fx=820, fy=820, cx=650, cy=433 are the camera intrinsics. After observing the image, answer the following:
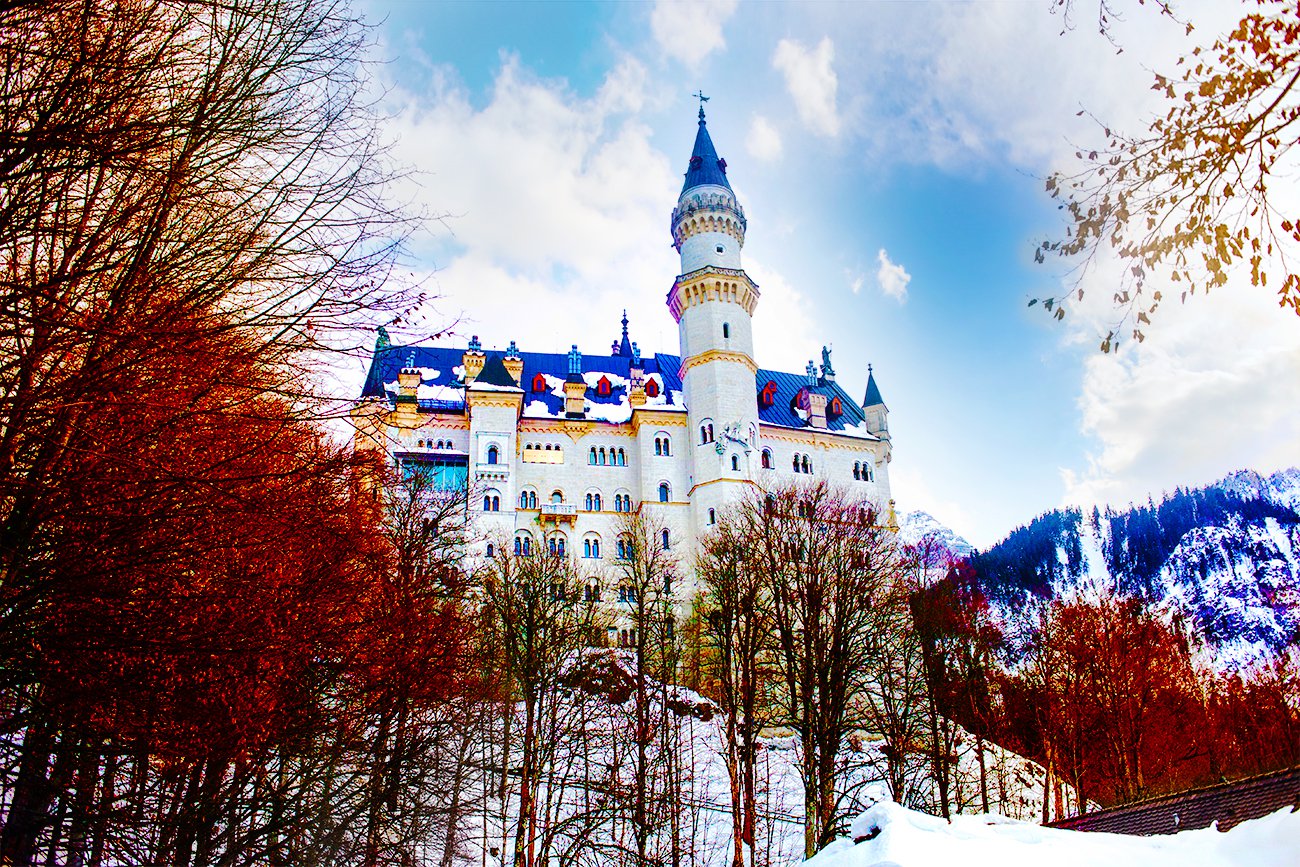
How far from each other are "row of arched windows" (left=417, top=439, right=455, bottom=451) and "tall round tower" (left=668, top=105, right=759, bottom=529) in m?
16.5

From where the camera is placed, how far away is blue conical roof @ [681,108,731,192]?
206 ft

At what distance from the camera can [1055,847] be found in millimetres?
9945

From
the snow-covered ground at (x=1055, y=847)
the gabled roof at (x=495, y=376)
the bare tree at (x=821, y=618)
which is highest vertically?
the gabled roof at (x=495, y=376)

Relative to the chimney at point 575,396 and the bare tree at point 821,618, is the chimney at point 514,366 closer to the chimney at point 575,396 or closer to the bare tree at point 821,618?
the chimney at point 575,396

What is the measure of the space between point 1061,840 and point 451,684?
1578cm

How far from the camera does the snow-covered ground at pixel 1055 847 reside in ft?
27.6

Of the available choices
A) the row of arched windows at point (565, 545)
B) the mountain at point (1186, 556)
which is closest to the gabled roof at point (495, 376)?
the row of arched windows at point (565, 545)

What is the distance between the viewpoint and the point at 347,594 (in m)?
12.6

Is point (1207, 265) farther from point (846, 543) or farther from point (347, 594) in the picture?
point (846, 543)

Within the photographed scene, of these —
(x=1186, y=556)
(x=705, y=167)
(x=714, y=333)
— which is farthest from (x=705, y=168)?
(x=1186, y=556)

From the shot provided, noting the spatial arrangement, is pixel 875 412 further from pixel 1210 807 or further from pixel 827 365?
pixel 1210 807

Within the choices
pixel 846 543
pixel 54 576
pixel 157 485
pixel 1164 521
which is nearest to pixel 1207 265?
pixel 157 485

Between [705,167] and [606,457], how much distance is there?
2430 centimetres

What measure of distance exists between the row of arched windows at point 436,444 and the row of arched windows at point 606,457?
9.51 meters
